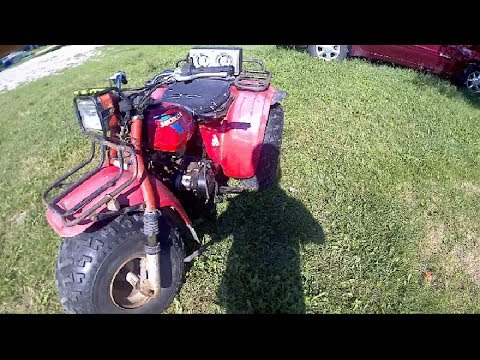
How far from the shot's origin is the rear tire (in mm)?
3484

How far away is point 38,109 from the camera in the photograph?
643cm

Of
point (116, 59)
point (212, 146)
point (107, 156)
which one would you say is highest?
point (107, 156)

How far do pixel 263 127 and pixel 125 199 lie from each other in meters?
1.48

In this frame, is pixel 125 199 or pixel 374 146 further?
pixel 374 146

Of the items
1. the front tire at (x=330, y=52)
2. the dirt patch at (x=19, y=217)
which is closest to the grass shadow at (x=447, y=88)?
the front tire at (x=330, y=52)

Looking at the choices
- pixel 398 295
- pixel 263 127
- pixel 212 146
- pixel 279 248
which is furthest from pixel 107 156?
pixel 398 295

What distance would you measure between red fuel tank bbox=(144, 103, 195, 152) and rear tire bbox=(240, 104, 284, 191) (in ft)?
2.98

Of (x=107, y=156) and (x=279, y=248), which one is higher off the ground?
(x=107, y=156)

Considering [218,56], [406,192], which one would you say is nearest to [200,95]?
[218,56]

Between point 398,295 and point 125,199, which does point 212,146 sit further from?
point 398,295

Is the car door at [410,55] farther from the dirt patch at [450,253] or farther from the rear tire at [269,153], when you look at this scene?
the rear tire at [269,153]

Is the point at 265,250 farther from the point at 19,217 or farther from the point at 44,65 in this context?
the point at 44,65

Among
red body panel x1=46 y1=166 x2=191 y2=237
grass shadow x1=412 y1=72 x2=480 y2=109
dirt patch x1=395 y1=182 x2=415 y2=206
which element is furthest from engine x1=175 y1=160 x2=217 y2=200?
grass shadow x1=412 y1=72 x2=480 y2=109

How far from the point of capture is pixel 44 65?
10.2 m
